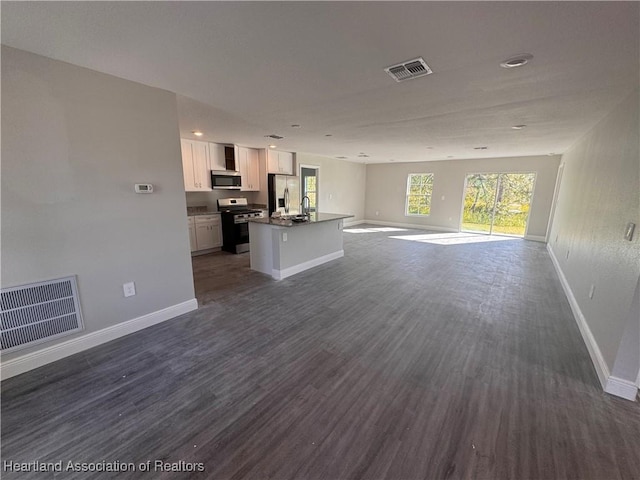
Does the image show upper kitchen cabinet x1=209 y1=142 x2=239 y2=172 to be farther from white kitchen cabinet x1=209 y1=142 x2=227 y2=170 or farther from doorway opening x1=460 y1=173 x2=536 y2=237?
→ doorway opening x1=460 y1=173 x2=536 y2=237

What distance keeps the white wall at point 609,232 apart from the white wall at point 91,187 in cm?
385

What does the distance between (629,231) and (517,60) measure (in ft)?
4.85

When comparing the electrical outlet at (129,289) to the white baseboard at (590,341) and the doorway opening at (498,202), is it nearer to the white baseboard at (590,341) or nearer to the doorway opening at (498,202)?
the white baseboard at (590,341)

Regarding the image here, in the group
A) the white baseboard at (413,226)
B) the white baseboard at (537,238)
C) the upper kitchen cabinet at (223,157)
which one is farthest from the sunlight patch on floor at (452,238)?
the upper kitchen cabinet at (223,157)

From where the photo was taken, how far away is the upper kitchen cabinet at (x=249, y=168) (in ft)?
19.7

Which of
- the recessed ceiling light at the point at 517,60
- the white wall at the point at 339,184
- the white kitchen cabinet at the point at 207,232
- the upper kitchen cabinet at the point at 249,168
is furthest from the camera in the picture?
the white wall at the point at 339,184

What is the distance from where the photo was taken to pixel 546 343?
253 cm

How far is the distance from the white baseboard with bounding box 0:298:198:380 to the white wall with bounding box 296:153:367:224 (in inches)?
199

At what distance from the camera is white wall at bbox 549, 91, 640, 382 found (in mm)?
1906

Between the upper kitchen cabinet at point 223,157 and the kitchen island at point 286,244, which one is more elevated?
the upper kitchen cabinet at point 223,157

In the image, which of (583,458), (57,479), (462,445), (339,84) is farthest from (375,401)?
→ (339,84)

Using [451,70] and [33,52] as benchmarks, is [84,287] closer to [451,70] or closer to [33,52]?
[33,52]

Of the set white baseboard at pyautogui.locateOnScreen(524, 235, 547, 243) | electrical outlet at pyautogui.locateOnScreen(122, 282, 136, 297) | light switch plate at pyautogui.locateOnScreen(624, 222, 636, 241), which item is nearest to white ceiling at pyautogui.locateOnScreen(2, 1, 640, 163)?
light switch plate at pyautogui.locateOnScreen(624, 222, 636, 241)

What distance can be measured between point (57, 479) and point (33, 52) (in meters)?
2.68
